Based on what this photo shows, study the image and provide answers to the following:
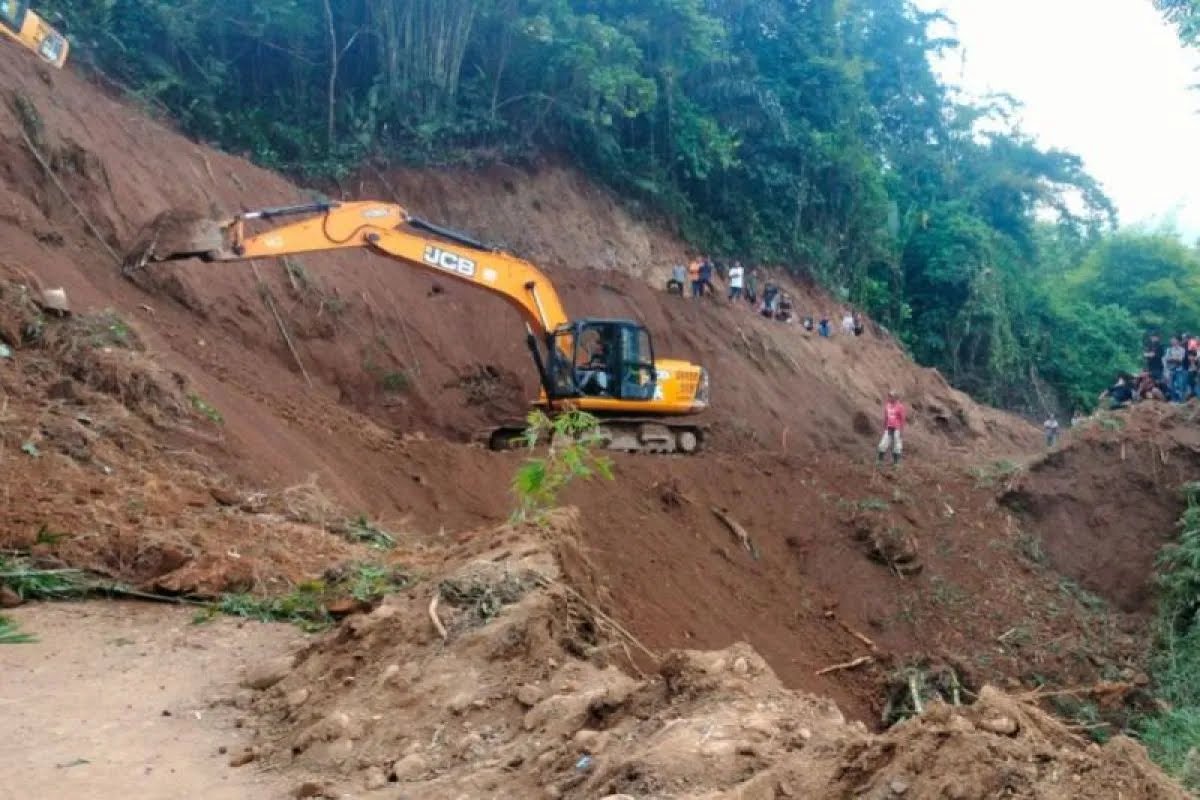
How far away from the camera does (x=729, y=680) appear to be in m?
4.11

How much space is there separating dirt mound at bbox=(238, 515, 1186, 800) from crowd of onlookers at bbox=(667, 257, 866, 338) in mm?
22287

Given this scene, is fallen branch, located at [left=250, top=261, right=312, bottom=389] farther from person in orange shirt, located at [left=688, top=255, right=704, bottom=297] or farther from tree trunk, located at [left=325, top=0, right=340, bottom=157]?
person in orange shirt, located at [left=688, top=255, right=704, bottom=297]

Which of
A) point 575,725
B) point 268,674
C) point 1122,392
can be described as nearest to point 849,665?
point 268,674

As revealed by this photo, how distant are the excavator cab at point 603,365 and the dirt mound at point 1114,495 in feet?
22.7

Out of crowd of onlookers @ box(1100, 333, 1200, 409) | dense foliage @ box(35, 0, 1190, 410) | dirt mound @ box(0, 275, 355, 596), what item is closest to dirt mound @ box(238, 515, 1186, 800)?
dirt mound @ box(0, 275, 355, 596)

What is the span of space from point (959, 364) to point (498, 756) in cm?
3789

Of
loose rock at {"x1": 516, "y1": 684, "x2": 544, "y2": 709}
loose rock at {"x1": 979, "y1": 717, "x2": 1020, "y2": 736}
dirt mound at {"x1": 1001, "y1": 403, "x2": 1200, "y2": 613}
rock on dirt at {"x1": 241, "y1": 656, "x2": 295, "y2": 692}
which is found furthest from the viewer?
dirt mound at {"x1": 1001, "y1": 403, "x2": 1200, "y2": 613}

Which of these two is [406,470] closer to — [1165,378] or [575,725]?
[575,725]

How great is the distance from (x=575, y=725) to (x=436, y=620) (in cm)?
142

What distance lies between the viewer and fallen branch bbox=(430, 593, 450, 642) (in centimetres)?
525

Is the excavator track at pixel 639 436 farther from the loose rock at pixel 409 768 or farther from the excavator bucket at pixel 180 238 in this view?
the loose rock at pixel 409 768

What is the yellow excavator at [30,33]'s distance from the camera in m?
17.2

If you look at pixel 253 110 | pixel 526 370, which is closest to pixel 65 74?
pixel 253 110

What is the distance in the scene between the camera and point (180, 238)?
45.5ft
